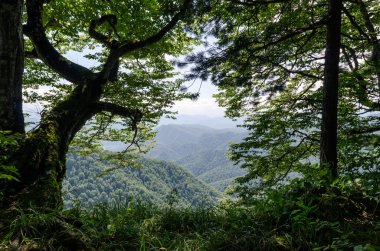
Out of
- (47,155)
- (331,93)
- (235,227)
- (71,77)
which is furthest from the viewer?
(71,77)

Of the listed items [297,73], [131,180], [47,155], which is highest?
[297,73]

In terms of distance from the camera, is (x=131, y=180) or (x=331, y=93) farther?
(x=131, y=180)

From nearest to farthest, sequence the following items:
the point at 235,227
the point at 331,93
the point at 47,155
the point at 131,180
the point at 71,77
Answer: the point at 235,227, the point at 47,155, the point at 331,93, the point at 71,77, the point at 131,180

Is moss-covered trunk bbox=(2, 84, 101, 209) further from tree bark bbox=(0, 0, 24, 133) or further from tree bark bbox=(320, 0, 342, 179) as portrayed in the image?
tree bark bbox=(320, 0, 342, 179)

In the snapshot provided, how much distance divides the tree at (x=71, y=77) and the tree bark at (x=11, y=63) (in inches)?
0.6

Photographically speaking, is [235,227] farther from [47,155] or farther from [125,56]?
[125,56]

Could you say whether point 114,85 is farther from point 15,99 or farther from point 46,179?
point 46,179

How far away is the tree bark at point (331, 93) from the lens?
5059 mm

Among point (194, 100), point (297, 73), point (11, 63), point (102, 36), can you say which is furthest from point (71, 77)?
point (297, 73)

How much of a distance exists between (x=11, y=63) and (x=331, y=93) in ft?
18.9

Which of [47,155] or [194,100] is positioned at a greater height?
[194,100]

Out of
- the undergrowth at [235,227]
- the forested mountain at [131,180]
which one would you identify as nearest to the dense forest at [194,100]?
the undergrowth at [235,227]

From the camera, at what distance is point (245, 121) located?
37.3 ft

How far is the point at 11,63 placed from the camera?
16.1 ft
